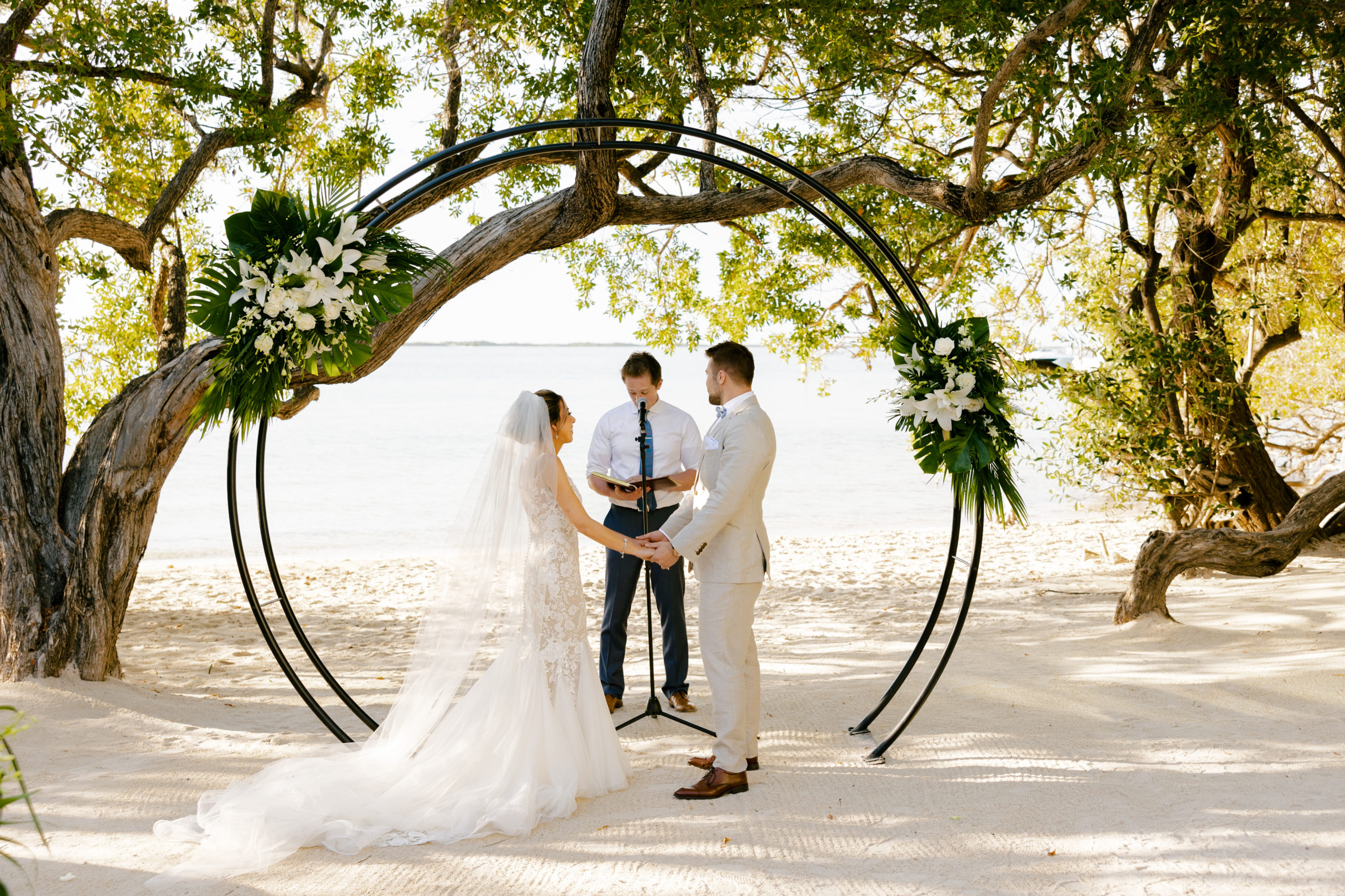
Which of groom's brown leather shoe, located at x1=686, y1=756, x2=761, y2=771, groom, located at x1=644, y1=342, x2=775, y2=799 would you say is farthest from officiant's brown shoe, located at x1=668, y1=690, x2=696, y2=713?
groom, located at x1=644, y1=342, x2=775, y2=799

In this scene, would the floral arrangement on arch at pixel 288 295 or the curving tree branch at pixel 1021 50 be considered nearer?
the floral arrangement on arch at pixel 288 295

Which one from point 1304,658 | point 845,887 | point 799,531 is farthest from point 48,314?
point 799,531

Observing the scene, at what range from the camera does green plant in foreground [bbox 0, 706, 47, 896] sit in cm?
145

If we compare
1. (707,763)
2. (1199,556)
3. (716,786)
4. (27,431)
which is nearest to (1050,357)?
(1199,556)

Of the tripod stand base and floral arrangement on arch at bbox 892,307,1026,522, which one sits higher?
floral arrangement on arch at bbox 892,307,1026,522

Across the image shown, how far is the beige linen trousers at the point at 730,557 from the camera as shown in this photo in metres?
4.03

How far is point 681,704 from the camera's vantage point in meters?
5.30

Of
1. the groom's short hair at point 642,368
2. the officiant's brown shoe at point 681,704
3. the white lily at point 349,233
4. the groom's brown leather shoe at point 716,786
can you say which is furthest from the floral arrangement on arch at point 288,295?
the officiant's brown shoe at point 681,704

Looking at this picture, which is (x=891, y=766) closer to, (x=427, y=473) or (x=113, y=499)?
(x=113, y=499)

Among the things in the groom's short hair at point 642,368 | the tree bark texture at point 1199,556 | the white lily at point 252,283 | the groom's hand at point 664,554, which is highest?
the white lily at point 252,283

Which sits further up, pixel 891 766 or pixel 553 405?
pixel 553 405

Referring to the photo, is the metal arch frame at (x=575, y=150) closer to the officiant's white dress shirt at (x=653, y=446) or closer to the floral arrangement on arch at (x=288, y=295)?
the floral arrangement on arch at (x=288, y=295)

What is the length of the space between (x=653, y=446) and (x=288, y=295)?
2152 millimetres

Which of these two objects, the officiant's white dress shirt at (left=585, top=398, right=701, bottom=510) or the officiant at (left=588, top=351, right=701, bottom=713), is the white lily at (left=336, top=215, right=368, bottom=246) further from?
the officiant's white dress shirt at (left=585, top=398, right=701, bottom=510)
